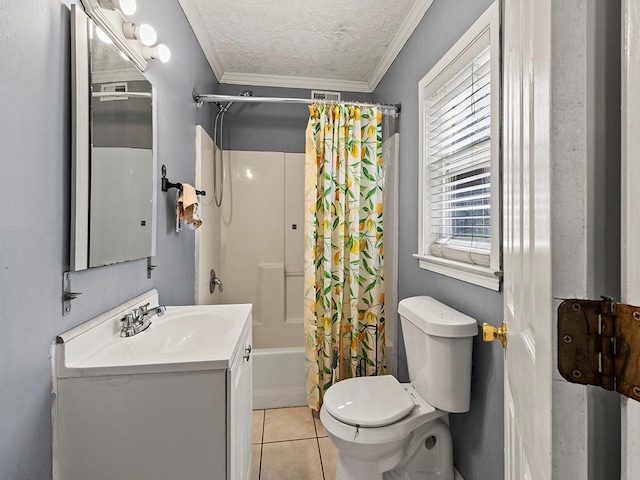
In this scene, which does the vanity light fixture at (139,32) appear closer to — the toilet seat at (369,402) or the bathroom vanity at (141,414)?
the bathroom vanity at (141,414)

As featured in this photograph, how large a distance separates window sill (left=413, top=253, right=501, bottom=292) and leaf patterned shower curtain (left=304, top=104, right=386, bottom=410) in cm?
48

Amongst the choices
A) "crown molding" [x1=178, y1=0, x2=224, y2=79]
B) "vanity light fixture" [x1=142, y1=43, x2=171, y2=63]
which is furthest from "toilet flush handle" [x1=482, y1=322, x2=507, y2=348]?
"crown molding" [x1=178, y1=0, x2=224, y2=79]

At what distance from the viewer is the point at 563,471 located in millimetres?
368

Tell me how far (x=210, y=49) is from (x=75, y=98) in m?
1.66

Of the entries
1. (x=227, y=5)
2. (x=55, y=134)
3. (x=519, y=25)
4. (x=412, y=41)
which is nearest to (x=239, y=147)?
(x=227, y=5)

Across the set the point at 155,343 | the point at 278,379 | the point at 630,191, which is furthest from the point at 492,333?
the point at 278,379

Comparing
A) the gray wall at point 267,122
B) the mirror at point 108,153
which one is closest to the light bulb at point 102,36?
the mirror at point 108,153

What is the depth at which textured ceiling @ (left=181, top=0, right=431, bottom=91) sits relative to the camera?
1858mm

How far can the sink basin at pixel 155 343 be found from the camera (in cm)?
89

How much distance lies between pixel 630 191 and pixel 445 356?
116cm

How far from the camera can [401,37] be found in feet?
6.82

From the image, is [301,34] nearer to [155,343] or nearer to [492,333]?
[155,343]

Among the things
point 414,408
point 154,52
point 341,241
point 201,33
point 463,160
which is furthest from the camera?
point 341,241

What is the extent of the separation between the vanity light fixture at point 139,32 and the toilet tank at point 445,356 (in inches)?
60.6
